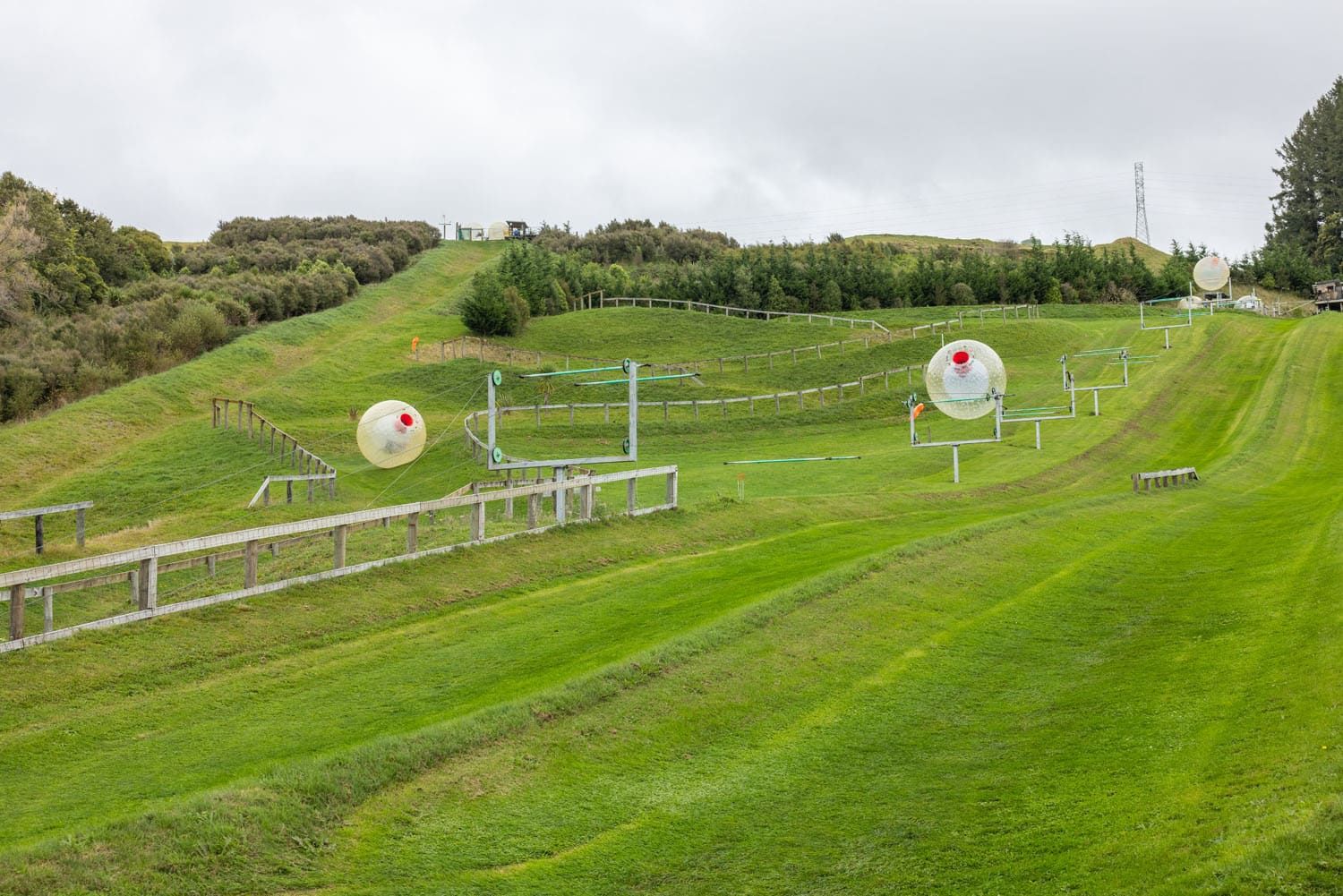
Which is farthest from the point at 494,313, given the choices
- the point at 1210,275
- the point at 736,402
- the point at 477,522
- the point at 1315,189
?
the point at 1315,189

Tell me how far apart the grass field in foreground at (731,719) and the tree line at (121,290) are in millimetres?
43240

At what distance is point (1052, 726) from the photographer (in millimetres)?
12477

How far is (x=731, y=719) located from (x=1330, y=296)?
85.7 m

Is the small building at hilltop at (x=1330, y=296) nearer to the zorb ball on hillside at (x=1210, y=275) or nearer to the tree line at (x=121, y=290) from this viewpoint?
the zorb ball on hillside at (x=1210, y=275)

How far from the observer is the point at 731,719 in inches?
501

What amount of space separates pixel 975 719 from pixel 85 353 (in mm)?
57368

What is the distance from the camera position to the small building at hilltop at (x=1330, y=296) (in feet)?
275

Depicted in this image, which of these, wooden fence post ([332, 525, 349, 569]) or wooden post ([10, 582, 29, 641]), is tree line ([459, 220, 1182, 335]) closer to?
wooden fence post ([332, 525, 349, 569])

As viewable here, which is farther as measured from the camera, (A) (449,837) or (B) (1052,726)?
(B) (1052,726)

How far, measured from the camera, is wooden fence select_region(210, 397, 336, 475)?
39.5 metres

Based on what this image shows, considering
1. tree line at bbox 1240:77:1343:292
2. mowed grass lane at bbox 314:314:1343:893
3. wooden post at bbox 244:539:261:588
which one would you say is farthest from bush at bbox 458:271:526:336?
tree line at bbox 1240:77:1343:292

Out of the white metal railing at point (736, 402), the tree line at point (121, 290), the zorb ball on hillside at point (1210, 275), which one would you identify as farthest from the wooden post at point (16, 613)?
the zorb ball on hillside at point (1210, 275)

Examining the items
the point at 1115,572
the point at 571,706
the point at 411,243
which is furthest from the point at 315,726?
the point at 411,243

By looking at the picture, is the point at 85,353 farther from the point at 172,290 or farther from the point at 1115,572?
the point at 1115,572
